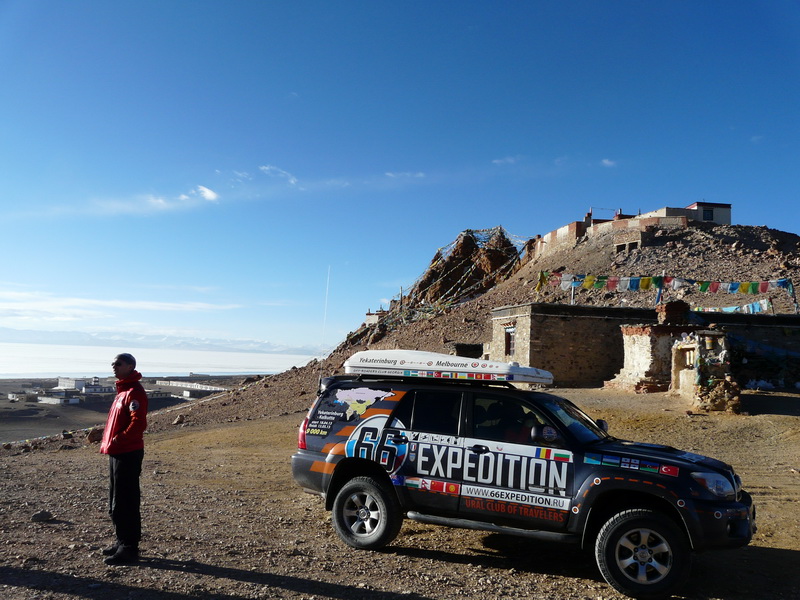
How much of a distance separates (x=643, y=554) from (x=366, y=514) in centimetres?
266

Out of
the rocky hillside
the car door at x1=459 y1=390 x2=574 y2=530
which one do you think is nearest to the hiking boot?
the car door at x1=459 y1=390 x2=574 y2=530

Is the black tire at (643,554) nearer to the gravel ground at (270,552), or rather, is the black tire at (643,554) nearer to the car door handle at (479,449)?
the gravel ground at (270,552)

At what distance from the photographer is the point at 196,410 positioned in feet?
92.4

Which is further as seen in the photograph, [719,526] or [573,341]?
[573,341]

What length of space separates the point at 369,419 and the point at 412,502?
963 mm

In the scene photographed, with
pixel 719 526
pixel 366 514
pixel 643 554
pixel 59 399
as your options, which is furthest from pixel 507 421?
pixel 59 399

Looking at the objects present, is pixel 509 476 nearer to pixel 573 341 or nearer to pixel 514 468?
pixel 514 468

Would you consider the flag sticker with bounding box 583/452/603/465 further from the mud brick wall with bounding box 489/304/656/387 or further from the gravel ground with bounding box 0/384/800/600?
the mud brick wall with bounding box 489/304/656/387

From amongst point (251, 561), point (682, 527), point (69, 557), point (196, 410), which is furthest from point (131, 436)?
point (196, 410)

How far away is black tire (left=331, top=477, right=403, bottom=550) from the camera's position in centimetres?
612

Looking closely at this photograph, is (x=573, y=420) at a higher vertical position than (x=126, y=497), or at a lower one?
higher

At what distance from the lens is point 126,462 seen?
575 cm

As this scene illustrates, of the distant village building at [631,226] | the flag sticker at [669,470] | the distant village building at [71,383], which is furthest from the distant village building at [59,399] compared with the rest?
the flag sticker at [669,470]

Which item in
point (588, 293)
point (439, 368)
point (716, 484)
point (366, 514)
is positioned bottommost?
point (366, 514)
